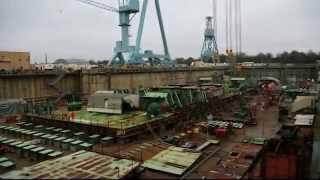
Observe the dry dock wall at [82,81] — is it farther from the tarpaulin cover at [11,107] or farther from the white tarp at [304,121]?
the white tarp at [304,121]

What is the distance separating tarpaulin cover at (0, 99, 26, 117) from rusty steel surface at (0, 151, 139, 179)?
14.7 meters

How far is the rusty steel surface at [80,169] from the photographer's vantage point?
10.4m

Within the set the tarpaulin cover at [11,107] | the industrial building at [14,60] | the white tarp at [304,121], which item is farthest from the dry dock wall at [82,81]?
the white tarp at [304,121]

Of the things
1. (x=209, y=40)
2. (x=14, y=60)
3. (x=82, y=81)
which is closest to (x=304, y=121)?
(x=82, y=81)

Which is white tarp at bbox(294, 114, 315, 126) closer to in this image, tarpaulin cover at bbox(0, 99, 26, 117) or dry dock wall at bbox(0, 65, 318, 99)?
tarpaulin cover at bbox(0, 99, 26, 117)

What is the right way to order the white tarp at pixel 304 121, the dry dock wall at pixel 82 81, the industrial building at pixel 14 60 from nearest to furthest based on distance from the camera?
the white tarp at pixel 304 121
the dry dock wall at pixel 82 81
the industrial building at pixel 14 60

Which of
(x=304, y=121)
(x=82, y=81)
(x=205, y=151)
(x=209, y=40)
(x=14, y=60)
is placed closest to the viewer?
(x=205, y=151)

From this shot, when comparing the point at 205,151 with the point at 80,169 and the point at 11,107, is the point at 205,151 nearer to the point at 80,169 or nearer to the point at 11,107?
the point at 80,169

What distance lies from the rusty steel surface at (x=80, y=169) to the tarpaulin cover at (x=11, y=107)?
14663 mm

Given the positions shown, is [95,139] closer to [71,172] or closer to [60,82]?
[71,172]

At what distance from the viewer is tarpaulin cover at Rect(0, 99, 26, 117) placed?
2430 centimetres

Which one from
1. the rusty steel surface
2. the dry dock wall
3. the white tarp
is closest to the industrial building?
the dry dock wall

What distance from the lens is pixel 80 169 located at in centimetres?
1106

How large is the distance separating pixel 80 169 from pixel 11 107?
16463mm
